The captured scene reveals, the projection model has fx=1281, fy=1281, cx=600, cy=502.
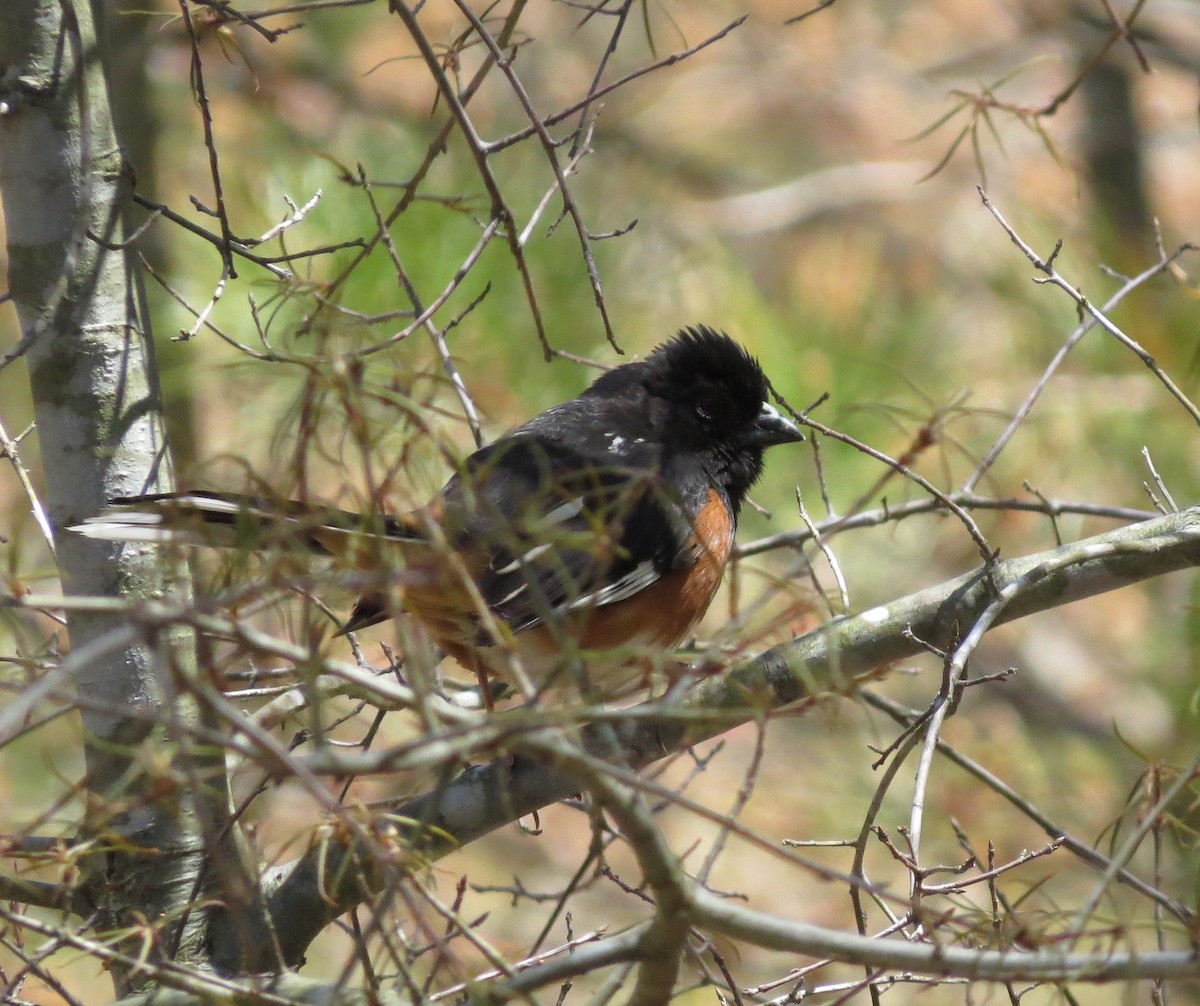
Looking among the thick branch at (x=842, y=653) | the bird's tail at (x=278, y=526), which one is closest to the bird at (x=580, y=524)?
the bird's tail at (x=278, y=526)

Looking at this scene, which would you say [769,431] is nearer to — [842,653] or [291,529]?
[842,653]

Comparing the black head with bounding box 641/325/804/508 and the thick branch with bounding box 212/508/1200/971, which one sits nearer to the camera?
the thick branch with bounding box 212/508/1200/971

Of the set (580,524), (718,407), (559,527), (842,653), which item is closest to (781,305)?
(718,407)

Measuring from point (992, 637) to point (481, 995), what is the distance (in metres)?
5.64

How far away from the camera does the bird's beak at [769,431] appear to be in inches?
119

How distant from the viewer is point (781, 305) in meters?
5.13

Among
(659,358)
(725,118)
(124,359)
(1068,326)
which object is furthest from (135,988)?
(725,118)

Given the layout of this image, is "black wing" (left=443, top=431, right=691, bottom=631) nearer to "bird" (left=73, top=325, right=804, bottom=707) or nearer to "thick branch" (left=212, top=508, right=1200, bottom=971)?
"bird" (left=73, top=325, right=804, bottom=707)

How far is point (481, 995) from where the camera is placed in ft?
3.68

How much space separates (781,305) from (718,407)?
220 cm

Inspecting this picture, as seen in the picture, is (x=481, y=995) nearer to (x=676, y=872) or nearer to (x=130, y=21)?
(x=676, y=872)

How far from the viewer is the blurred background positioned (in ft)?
7.32

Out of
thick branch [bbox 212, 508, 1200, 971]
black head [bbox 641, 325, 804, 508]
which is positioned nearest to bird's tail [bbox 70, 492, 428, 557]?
thick branch [bbox 212, 508, 1200, 971]

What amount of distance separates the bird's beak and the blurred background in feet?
1.02
